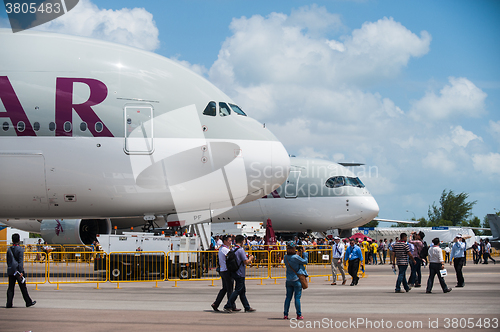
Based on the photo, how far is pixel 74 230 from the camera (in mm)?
25500

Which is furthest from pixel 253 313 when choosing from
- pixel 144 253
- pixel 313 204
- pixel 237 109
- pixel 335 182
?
pixel 335 182

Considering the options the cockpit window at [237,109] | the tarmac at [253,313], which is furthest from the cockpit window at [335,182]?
the cockpit window at [237,109]

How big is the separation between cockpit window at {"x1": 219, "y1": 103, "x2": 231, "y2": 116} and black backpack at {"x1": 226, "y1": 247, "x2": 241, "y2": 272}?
643 centimetres

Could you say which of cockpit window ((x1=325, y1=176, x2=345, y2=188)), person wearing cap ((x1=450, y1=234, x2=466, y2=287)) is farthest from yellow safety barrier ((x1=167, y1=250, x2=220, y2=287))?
cockpit window ((x1=325, y1=176, x2=345, y2=188))

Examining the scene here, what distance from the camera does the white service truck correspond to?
17406mm

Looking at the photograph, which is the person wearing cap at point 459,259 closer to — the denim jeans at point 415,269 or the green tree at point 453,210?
the denim jeans at point 415,269

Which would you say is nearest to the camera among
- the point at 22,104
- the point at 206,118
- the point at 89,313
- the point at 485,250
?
the point at 89,313

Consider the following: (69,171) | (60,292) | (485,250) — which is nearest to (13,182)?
(69,171)

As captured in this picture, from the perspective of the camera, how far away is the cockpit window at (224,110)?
649 inches

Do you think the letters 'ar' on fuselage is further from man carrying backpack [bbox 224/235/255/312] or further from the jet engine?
the jet engine

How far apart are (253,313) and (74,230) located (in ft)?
55.7

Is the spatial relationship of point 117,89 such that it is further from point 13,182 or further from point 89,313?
point 89,313

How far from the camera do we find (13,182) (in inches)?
599

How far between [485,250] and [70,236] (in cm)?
2447
